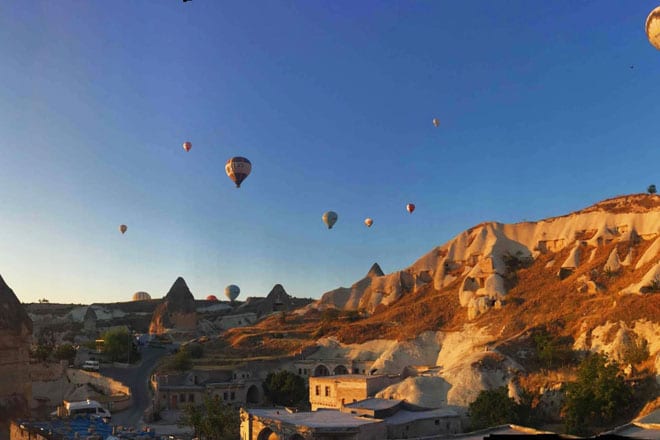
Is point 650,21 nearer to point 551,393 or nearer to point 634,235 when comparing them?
point 551,393

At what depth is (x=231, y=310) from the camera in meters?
137

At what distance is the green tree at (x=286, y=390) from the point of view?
57.8 metres

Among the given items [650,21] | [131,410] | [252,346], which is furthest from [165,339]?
[650,21]

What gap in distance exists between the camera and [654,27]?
3522cm

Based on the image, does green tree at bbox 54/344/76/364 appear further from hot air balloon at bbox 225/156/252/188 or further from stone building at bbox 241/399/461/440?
stone building at bbox 241/399/461/440

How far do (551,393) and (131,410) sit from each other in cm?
3628

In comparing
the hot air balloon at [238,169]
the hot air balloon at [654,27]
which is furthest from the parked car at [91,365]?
the hot air balloon at [654,27]

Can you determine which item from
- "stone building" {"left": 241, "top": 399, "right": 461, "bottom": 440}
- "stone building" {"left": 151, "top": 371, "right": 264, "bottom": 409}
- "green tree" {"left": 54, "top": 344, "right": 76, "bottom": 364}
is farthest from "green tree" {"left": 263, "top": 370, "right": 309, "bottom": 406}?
"green tree" {"left": 54, "top": 344, "right": 76, "bottom": 364}

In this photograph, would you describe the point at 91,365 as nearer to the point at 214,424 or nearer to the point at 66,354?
the point at 66,354

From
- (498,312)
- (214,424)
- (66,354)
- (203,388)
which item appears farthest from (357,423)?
(66,354)

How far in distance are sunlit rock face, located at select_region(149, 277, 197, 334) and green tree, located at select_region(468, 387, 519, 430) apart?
69.5m

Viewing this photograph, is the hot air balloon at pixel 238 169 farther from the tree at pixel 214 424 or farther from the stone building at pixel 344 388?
the tree at pixel 214 424

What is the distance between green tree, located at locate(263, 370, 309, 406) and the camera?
57.8 m

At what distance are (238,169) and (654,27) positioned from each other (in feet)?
120
